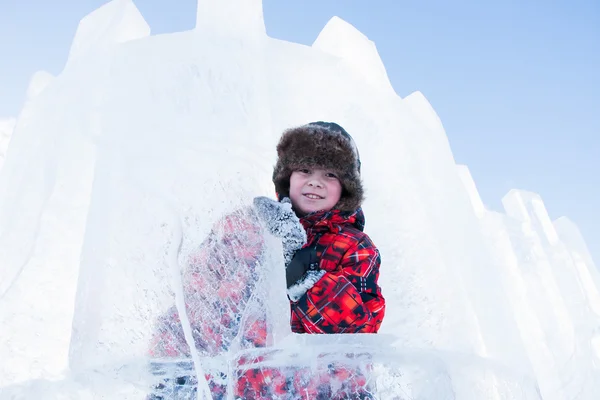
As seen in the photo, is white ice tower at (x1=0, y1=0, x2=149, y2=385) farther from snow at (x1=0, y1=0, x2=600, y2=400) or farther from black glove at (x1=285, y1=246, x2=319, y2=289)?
black glove at (x1=285, y1=246, x2=319, y2=289)

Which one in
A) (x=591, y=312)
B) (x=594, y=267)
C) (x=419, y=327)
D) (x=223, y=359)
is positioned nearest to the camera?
(x=223, y=359)

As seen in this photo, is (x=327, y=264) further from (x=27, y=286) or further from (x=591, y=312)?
(x=591, y=312)

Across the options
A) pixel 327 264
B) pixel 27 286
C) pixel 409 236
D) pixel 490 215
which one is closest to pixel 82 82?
pixel 27 286

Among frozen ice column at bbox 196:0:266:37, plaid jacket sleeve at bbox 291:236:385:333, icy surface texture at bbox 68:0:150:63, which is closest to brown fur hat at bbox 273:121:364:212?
plaid jacket sleeve at bbox 291:236:385:333

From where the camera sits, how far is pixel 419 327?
1581 mm

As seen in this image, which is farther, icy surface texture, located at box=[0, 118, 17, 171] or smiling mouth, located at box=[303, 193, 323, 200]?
icy surface texture, located at box=[0, 118, 17, 171]

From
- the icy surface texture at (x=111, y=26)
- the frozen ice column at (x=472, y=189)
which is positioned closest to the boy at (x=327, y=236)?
the icy surface texture at (x=111, y=26)

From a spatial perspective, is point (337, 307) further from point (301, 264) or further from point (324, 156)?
point (324, 156)

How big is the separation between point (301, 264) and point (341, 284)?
0.39 feet

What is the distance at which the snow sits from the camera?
1.03 m

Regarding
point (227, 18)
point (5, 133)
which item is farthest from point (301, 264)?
point (5, 133)

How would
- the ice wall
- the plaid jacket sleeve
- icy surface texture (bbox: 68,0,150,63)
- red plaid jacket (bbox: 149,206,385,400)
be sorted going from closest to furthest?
1. red plaid jacket (bbox: 149,206,385,400)
2. the plaid jacket sleeve
3. icy surface texture (bbox: 68,0,150,63)
4. the ice wall

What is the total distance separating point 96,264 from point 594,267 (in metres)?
4.40

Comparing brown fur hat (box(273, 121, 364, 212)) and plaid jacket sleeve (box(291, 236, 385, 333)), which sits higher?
brown fur hat (box(273, 121, 364, 212))
